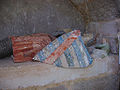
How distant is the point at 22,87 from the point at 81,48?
2.69ft

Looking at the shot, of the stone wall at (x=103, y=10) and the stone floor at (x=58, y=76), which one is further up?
the stone wall at (x=103, y=10)

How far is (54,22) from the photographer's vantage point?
8.46 ft

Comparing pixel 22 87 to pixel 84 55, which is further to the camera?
pixel 84 55

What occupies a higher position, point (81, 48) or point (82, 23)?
point (82, 23)

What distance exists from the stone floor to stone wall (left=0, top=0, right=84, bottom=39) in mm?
799

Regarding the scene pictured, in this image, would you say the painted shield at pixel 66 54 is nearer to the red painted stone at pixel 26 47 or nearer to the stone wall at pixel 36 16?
the red painted stone at pixel 26 47

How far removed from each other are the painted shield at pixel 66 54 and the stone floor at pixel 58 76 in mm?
69

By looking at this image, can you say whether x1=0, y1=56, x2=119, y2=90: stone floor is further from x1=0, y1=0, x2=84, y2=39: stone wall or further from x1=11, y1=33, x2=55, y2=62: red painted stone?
x1=0, y1=0, x2=84, y2=39: stone wall

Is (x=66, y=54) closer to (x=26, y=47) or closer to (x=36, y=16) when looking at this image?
(x=26, y=47)

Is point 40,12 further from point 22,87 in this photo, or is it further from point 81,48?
point 22,87

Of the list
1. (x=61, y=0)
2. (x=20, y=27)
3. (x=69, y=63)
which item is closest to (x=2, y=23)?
(x=20, y=27)

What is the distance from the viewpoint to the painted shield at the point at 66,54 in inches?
64.4

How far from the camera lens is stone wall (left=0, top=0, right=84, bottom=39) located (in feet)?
7.38

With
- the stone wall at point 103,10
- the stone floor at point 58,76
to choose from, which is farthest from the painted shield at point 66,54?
the stone wall at point 103,10
